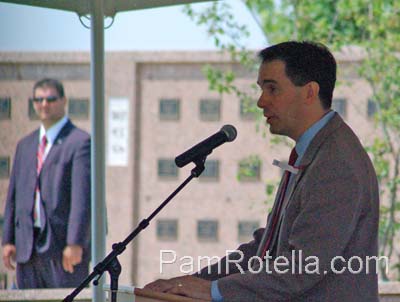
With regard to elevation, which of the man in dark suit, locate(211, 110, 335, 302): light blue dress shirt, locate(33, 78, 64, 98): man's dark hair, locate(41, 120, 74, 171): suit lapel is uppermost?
locate(33, 78, 64, 98): man's dark hair

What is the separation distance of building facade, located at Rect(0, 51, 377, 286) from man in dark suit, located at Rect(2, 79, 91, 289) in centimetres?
169

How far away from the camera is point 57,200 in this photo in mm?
6621

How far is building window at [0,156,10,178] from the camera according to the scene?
734 centimetres

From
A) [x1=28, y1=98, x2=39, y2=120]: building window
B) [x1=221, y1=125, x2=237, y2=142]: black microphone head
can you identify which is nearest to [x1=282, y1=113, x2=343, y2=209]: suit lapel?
[x1=221, y1=125, x2=237, y2=142]: black microphone head

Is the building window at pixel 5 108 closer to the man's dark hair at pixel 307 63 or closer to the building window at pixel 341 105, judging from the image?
the building window at pixel 341 105

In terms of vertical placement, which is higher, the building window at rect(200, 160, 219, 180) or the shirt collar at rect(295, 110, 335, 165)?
the shirt collar at rect(295, 110, 335, 165)

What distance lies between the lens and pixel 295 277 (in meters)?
2.82

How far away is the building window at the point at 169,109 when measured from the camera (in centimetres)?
908

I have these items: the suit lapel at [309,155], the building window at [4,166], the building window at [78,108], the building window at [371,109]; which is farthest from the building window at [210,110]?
the suit lapel at [309,155]

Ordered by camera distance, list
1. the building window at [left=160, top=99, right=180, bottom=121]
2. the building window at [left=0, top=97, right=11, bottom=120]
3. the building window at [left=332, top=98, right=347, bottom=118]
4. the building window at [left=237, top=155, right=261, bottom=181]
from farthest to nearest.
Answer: the building window at [left=160, top=99, right=180, bottom=121]
the building window at [left=332, top=98, right=347, bottom=118]
the building window at [left=237, top=155, right=261, bottom=181]
the building window at [left=0, top=97, right=11, bottom=120]

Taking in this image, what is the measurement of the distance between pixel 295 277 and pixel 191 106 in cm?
625

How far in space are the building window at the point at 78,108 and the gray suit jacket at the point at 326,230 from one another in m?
5.65

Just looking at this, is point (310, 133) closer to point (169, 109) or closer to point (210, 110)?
point (210, 110)

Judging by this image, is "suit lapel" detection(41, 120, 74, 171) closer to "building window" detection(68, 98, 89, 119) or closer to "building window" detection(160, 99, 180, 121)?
"building window" detection(68, 98, 89, 119)
